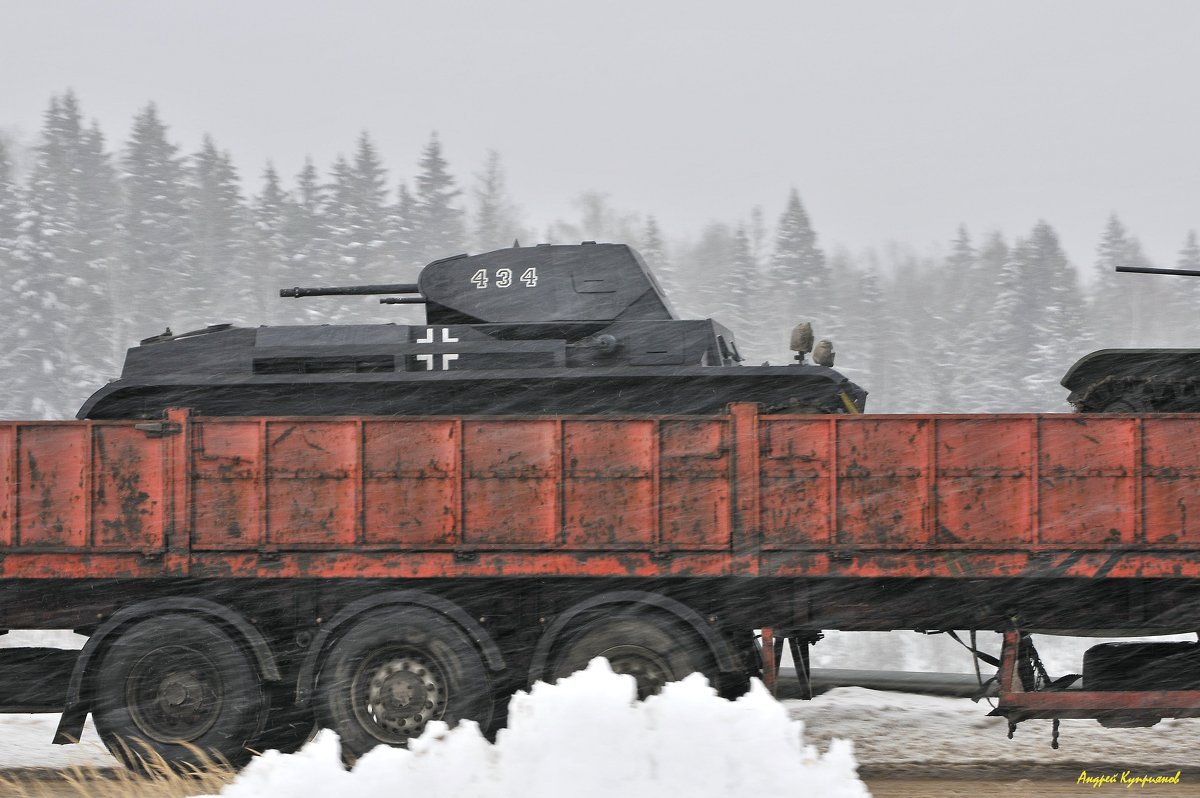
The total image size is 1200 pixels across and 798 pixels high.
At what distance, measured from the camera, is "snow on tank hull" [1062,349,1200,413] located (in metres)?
11.3

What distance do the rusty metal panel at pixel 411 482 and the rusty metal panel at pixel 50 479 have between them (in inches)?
97.3

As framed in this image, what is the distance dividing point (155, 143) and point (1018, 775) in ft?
232

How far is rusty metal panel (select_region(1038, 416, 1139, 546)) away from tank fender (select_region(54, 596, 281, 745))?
658cm

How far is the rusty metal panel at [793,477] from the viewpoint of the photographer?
9.99 m

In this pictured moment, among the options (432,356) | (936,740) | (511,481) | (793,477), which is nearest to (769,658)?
(793,477)

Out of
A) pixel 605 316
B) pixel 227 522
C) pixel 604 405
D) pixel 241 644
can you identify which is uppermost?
pixel 605 316

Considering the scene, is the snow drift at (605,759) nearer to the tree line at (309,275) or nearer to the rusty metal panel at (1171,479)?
the rusty metal panel at (1171,479)

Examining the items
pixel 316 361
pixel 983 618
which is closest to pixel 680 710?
pixel 983 618

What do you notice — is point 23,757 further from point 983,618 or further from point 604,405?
point 983,618

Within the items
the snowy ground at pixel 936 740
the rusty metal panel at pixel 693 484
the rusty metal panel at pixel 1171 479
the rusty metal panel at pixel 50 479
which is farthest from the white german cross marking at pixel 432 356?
the rusty metal panel at pixel 1171 479

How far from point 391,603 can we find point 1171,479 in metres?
6.57

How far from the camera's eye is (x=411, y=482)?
10211mm

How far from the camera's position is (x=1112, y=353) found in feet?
37.3

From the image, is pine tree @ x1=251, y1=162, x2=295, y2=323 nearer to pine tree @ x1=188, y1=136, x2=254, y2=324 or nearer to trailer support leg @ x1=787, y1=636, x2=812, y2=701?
pine tree @ x1=188, y1=136, x2=254, y2=324
